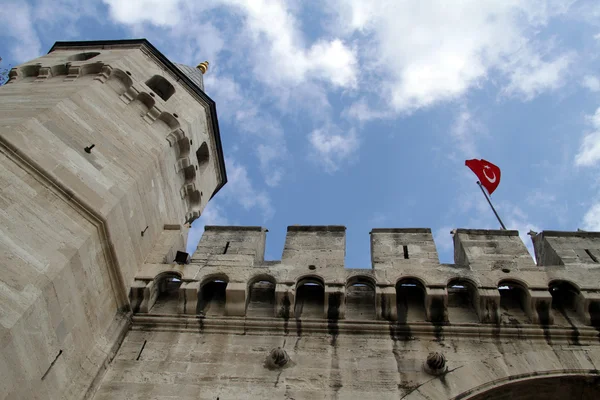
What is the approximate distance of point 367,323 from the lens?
7.63 m

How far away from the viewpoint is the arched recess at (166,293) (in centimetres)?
820

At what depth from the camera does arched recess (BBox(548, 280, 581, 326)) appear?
766cm

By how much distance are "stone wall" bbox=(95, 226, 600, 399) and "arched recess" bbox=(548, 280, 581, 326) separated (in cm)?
2

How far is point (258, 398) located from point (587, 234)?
6.12 m

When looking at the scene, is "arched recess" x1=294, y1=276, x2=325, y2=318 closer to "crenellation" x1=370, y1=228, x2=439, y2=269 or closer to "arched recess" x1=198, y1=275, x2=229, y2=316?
"crenellation" x1=370, y1=228, x2=439, y2=269

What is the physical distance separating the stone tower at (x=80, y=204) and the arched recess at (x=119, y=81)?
27 millimetres

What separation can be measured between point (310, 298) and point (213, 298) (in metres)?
1.49

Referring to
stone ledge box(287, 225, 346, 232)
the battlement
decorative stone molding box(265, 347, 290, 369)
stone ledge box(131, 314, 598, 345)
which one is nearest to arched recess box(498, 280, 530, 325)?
the battlement

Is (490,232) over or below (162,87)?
below

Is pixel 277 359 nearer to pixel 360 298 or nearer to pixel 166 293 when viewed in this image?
pixel 360 298

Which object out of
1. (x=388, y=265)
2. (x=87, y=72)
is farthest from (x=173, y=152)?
(x=388, y=265)

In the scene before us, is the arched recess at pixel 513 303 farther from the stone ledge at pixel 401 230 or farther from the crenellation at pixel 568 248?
the stone ledge at pixel 401 230

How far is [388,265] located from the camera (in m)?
8.43

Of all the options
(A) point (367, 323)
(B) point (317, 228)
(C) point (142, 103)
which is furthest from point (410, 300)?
(C) point (142, 103)
